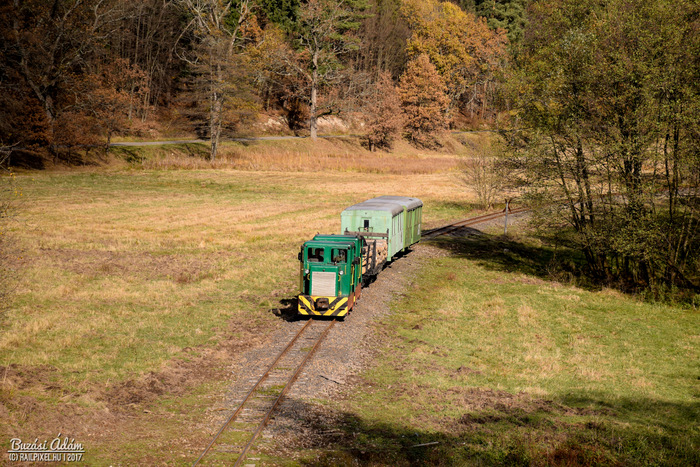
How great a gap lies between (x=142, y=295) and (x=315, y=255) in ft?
23.5

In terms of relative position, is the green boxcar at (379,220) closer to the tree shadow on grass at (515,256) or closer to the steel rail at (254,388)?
the tree shadow on grass at (515,256)

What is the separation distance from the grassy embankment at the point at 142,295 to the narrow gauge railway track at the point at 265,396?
1.81 ft

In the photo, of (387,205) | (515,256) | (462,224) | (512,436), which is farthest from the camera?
(462,224)

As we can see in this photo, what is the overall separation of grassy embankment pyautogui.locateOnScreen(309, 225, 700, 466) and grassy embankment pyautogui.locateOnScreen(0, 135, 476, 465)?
13.2ft

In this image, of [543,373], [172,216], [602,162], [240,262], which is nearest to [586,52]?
[602,162]

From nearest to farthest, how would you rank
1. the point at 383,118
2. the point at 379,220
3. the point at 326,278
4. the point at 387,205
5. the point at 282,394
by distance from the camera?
the point at 282,394 < the point at 326,278 < the point at 379,220 < the point at 387,205 < the point at 383,118

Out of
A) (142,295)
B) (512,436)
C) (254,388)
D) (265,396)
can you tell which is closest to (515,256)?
(142,295)

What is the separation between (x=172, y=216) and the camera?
4059cm

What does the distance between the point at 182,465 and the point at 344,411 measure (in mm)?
4055

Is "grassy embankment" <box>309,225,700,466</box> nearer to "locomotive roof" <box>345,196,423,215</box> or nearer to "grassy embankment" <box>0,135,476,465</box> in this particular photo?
"locomotive roof" <box>345,196,423,215</box>

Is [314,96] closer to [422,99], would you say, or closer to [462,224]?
[422,99]

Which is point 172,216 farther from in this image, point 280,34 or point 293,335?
point 280,34

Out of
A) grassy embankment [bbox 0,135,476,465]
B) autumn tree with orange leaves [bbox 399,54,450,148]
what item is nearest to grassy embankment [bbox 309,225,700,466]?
grassy embankment [bbox 0,135,476,465]

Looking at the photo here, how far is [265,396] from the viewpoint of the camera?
562 inches
